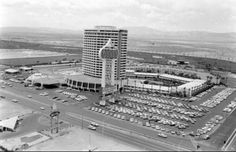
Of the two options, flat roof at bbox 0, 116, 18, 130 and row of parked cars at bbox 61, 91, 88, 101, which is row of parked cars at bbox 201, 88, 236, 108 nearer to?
row of parked cars at bbox 61, 91, 88, 101

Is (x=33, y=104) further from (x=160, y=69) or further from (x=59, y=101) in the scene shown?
(x=160, y=69)

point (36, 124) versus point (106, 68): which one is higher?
point (106, 68)

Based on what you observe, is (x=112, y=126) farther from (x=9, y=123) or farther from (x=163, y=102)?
(x=163, y=102)

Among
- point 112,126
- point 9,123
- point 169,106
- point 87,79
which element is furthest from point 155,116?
point 87,79

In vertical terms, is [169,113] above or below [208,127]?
above

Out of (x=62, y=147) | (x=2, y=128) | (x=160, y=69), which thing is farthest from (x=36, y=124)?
(x=160, y=69)

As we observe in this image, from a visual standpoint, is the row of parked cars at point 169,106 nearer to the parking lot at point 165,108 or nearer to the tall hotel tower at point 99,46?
the parking lot at point 165,108
